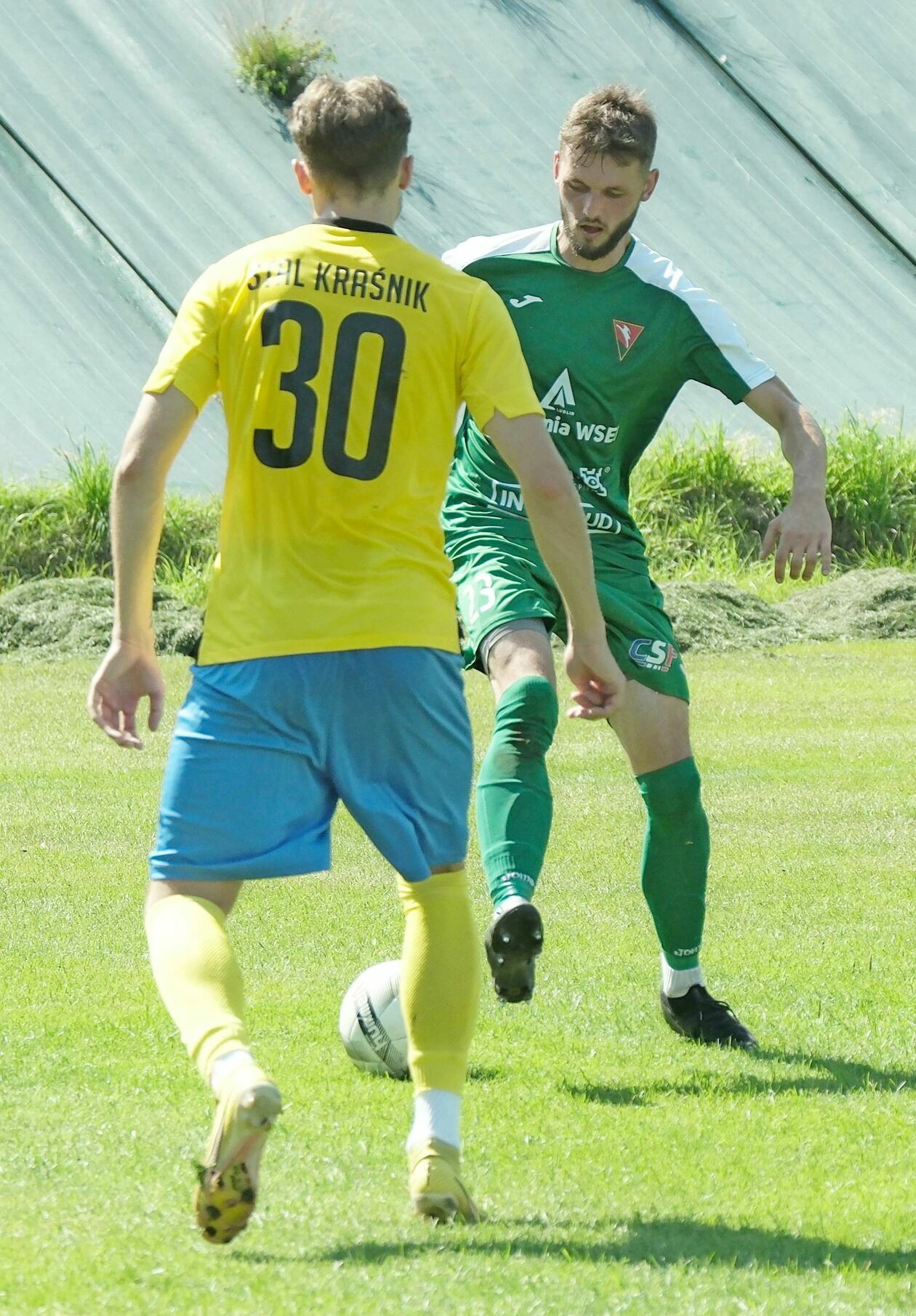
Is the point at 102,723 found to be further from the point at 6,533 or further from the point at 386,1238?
the point at 6,533

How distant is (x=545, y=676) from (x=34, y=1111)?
1.66m

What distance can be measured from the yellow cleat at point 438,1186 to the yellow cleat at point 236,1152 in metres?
0.48

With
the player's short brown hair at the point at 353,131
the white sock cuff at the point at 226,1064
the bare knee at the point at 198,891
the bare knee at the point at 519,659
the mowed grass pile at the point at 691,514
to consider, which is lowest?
the mowed grass pile at the point at 691,514

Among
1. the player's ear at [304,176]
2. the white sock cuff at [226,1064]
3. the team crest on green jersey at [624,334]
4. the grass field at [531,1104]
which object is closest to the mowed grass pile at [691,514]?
the grass field at [531,1104]

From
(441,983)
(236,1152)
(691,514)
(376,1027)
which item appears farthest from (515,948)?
(691,514)

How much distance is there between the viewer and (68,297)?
18391mm

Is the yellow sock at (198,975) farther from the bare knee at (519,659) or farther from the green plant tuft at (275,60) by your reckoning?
the green plant tuft at (275,60)

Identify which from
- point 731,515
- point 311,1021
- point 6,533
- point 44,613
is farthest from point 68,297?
point 311,1021

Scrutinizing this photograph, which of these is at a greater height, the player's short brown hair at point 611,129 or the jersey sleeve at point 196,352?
the player's short brown hair at point 611,129

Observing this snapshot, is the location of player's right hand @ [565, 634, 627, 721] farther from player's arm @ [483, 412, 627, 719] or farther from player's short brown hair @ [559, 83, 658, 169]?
player's short brown hair @ [559, 83, 658, 169]

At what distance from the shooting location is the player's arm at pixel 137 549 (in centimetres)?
355

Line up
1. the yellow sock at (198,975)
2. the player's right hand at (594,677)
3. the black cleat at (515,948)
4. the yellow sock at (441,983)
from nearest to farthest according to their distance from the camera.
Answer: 1. the yellow sock at (198,975)
2. the yellow sock at (441,983)
3. the player's right hand at (594,677)
4. the black cleat at (515,948)

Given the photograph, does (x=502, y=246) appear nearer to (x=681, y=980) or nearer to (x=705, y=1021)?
(x=681, y=980)

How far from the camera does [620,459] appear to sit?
563cm
